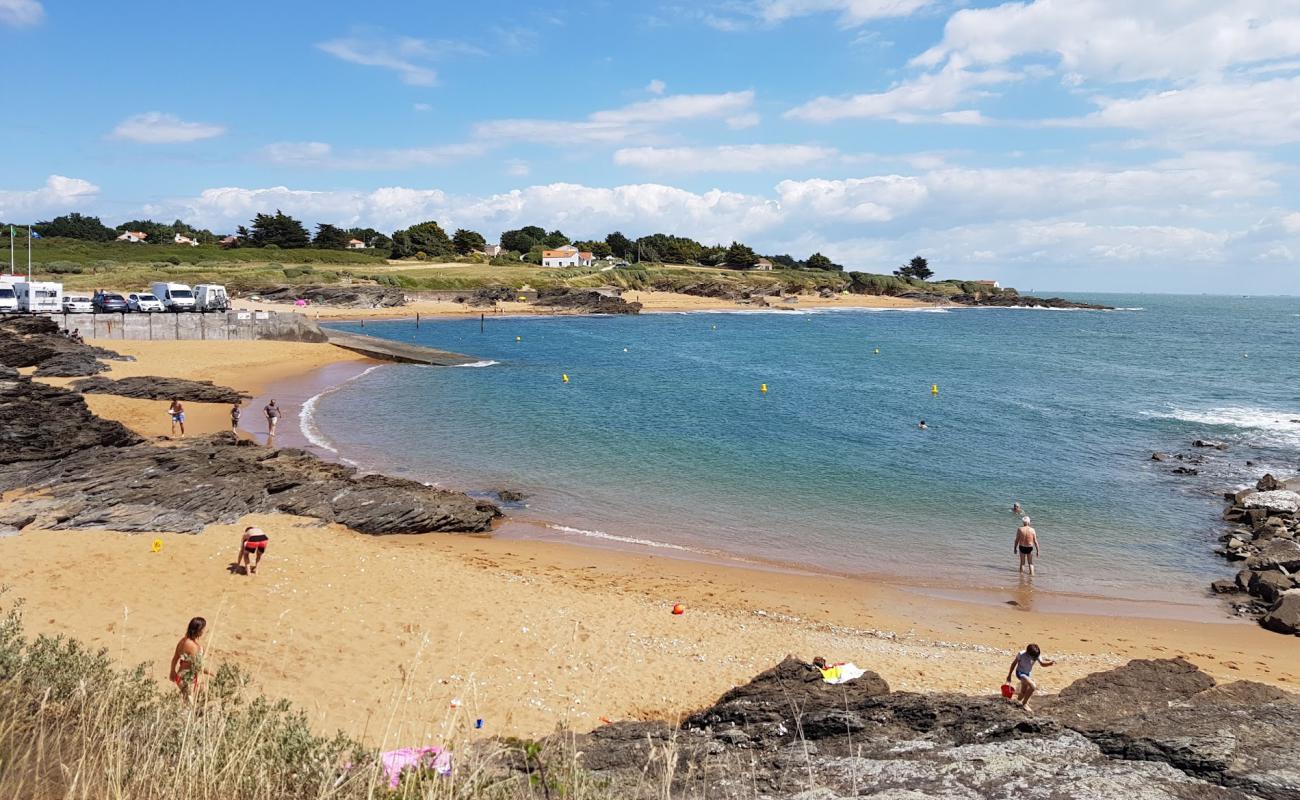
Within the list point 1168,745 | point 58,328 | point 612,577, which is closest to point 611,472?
point 612,577

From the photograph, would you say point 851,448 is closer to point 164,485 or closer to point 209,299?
point 164,485

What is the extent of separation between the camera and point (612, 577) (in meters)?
17.4

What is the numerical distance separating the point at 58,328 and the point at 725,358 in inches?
1677

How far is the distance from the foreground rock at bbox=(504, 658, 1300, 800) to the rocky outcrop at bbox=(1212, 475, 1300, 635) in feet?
27.4

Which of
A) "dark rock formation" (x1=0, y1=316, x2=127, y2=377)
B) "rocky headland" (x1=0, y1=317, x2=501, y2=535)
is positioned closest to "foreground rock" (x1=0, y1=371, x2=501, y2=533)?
"rocky headland" (x1=0, y1=317, x2=501, y2=535)

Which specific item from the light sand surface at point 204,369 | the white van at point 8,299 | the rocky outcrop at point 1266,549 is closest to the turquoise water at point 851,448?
the rocky outcrop at point 1266,549

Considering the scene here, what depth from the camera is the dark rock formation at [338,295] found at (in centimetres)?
8814

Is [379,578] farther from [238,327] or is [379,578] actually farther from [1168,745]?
[238,327]

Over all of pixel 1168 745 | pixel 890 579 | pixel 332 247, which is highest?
pixel 332 247

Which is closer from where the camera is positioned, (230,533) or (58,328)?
(230,533)

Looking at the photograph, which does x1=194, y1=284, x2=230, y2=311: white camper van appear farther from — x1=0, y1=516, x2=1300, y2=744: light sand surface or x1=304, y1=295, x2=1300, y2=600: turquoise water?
x1=0, y1=516, x2=1300, y2=744: light sand surface

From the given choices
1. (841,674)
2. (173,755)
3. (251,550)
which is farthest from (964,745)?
(251,550)

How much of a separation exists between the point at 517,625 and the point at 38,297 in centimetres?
4902

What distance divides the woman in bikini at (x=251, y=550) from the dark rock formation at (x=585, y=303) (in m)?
89.5
